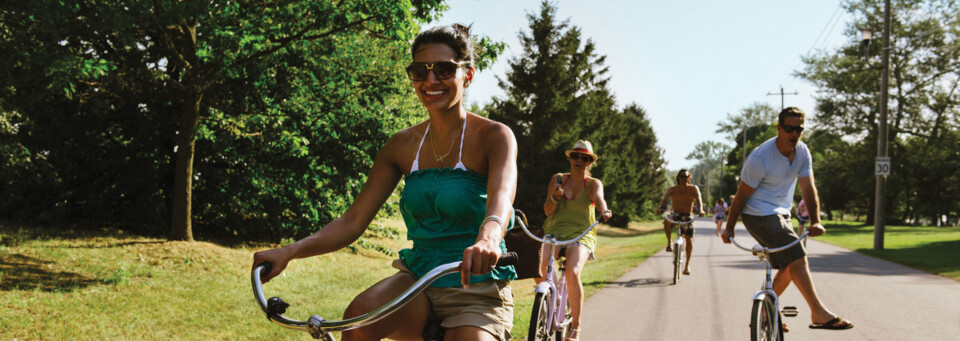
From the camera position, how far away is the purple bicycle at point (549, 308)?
5082 mm

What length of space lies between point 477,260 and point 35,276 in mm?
9435

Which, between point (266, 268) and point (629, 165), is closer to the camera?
point (266, 268)

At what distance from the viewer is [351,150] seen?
1367cm

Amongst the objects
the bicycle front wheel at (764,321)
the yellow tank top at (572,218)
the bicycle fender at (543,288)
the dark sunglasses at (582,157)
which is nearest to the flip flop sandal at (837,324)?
the bicycle front wheel at (764,321)

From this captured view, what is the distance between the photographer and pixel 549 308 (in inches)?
216

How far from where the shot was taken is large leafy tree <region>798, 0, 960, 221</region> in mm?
44906

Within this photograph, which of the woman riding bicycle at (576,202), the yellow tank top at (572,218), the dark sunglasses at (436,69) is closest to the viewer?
the dark sunglasses at (436,69)

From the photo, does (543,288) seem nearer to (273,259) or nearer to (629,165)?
(273,259)

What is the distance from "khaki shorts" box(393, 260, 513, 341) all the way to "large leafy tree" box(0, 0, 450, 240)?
28.8ft

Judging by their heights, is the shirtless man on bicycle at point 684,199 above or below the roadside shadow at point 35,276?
above

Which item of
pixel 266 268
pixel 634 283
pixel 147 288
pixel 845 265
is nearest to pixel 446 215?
pixel 266 268

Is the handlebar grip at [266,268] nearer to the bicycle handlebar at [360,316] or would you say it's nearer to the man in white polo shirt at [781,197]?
the bicycle handlebar at [360,316]

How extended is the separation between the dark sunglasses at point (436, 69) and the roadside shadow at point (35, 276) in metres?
8.12

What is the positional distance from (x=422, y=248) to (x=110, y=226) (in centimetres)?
1313
